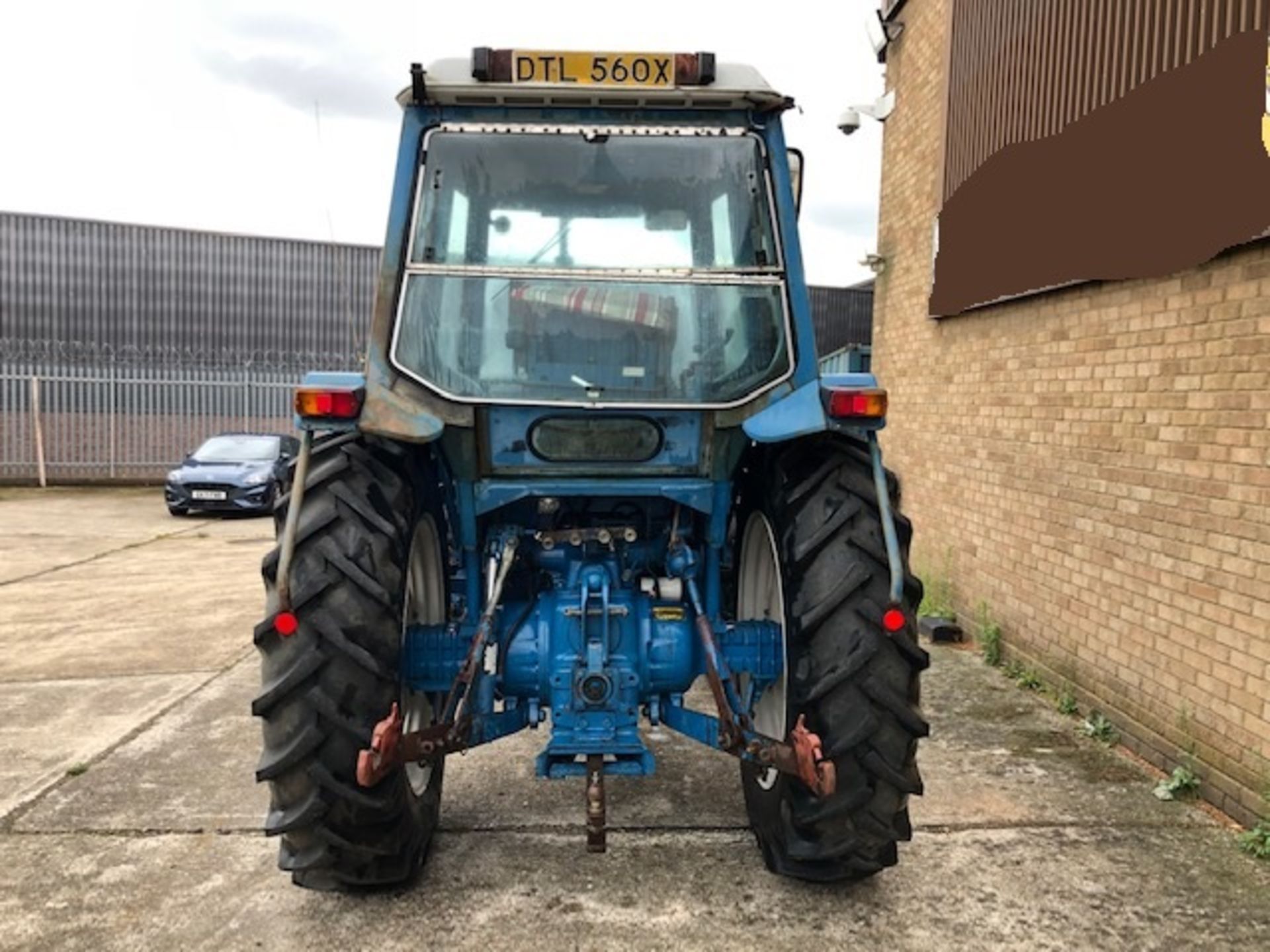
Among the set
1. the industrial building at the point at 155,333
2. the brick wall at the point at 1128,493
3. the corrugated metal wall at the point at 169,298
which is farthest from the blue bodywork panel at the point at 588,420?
the corrugated metal wall at the point at 169,298

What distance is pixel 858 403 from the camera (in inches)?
111

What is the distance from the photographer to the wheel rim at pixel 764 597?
3.26 m

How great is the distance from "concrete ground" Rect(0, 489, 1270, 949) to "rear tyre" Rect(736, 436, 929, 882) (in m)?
0.28

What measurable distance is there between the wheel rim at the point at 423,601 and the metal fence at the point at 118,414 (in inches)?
633

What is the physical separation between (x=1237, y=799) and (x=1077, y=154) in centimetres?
333

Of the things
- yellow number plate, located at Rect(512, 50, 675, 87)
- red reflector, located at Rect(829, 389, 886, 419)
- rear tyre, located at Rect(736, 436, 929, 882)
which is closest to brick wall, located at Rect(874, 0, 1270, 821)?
rear tyre, located at Rect(736, 436, 929, 882)

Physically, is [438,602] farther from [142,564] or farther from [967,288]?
[142,564]

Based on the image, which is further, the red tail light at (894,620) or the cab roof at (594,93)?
the cab roof at (594,93)

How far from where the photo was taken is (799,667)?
289cm

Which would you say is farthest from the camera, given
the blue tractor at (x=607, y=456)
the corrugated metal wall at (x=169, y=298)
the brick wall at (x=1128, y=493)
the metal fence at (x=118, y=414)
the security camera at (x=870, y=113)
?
the corrugated metal wall at (x=169, y=298)

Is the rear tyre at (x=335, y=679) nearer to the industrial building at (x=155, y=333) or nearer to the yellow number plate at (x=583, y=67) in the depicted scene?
the yellow number plate at (x=583, y=67)

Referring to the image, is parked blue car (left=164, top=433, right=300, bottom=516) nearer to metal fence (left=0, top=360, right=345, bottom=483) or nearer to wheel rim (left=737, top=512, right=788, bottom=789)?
metal fence (left=0, top=360, right=345, bottom=483)

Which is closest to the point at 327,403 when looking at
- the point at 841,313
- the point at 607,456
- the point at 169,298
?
the point at 607,456

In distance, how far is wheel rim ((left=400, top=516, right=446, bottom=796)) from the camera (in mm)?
3340
